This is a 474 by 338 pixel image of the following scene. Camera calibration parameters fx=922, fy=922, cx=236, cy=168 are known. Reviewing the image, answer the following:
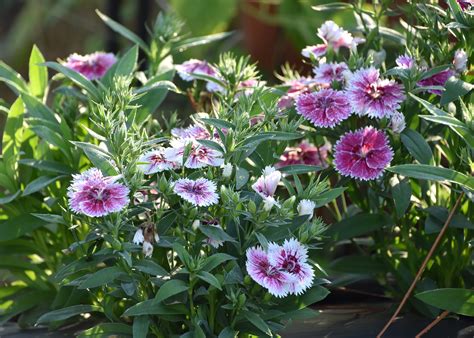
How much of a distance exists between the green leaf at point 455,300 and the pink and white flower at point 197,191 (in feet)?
1.23

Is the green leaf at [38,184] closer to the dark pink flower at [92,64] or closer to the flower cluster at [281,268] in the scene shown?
the dark pink flower at [92,64]

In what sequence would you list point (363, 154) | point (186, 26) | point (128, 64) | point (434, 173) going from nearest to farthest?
1. point (434, 173)
2. point (363, 154)
3. point (128, 64)
4. point (186, 26)

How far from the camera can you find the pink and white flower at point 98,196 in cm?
117

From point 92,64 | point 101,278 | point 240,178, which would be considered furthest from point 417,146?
point 92,64

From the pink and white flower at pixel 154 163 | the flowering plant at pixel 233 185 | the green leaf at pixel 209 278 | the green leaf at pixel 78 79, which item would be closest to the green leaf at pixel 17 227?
the flowering plant at pixel 233 185

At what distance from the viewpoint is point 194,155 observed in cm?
127

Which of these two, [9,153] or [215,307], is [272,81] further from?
[215,307]

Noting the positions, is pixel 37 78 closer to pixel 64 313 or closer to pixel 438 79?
pixel 64 313

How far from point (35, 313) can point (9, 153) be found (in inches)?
10.9

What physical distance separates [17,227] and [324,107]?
21.7 inches

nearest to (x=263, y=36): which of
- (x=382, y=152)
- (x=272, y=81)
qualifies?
(x=272, y=81)

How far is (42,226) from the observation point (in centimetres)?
160

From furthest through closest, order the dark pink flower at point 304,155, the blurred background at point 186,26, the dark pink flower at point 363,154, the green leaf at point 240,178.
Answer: the blurred background at point 186,26 < the dark pink flower at point 304,155 < the dark pink flower at point 363,154 < the green leaf at point 240,178

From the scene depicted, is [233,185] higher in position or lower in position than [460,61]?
lower
